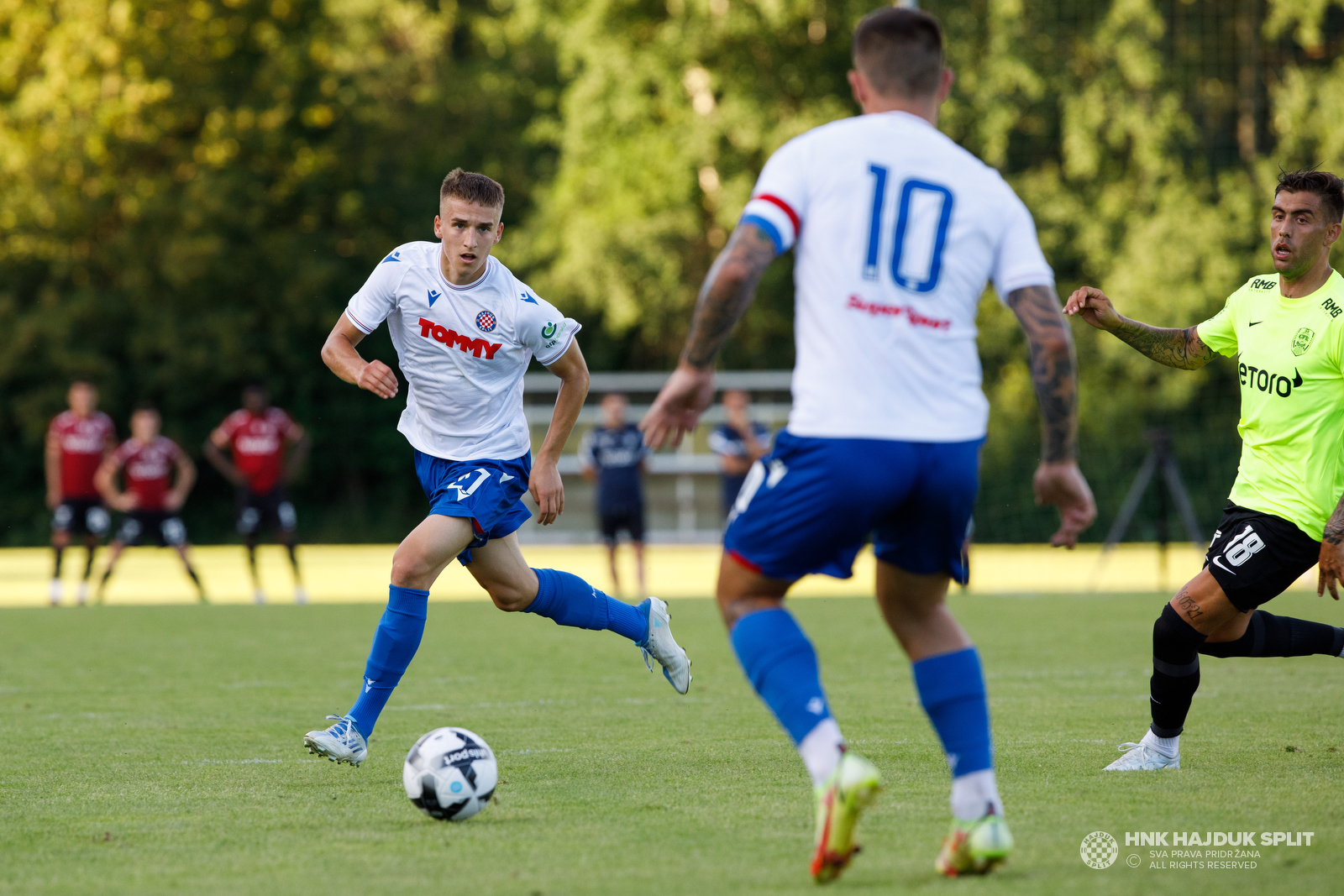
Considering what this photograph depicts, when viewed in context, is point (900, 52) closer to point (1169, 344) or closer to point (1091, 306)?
point (1091, 306)

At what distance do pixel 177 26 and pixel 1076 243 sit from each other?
20.2 meters

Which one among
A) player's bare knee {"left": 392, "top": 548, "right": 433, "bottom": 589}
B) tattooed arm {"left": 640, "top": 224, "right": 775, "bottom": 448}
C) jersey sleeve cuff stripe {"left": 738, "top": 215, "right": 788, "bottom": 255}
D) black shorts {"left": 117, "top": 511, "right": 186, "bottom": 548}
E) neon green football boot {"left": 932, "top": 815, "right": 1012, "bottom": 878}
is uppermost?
jersey sleeve cuff stripe {"left": 738, "top": 215, "right": 788, "bottom": 255}

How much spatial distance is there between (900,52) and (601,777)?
284 centimetres

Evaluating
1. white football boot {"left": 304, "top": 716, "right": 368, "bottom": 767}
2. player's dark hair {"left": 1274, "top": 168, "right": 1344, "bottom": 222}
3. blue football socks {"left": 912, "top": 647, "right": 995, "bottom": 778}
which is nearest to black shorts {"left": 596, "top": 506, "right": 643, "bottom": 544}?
white football boot {"left": 304, "top": 716, "right": 368, "bottom": 767}

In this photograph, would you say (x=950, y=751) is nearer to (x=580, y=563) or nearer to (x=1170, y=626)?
(x=1170, y=626)

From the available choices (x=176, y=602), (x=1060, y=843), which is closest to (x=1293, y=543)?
(x=1060, y=843)

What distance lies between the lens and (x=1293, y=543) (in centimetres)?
529

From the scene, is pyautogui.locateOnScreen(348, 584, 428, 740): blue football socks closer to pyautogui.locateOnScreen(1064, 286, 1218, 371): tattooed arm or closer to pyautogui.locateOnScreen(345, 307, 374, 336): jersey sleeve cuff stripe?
pyautogui.locateOnScreen(345, 307, 374, 336): jersey sleeve cuff stripe

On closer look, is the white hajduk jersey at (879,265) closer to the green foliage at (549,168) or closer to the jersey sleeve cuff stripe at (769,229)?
Result: the jersey sleeve cuff stripe at (769,229)

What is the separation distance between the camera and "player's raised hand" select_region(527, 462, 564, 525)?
5809 millimetres

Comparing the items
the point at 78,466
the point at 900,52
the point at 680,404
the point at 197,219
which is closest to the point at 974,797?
the point at 680,404

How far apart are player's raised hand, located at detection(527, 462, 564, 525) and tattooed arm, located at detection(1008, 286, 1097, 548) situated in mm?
2572

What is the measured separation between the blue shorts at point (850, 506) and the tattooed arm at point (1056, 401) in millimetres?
183

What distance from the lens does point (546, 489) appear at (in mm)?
5855
